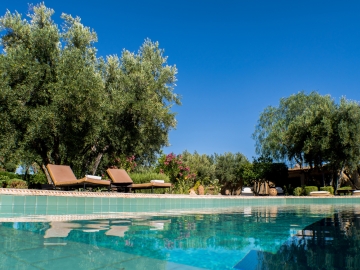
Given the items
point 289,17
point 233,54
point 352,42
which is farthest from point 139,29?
point 352,42

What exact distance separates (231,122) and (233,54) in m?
7.81

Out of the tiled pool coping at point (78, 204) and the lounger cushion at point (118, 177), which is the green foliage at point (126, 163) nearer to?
the lounger cushion at point (118, 177)

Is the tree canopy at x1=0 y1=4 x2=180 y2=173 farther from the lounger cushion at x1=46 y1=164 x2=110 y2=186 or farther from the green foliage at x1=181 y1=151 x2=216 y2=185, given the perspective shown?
the green foliage at x1=181 y1=151 x2=216 y2=185

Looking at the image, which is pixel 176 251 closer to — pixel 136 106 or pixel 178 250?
pixel 178 250

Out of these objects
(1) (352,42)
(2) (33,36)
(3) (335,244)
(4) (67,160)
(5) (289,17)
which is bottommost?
(3) (335,244)

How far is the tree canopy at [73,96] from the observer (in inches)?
408

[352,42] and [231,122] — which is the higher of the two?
[352,42]

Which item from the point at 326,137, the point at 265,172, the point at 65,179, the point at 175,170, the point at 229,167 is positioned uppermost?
the point at 326,137

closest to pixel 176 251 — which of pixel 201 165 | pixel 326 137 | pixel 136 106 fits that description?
pixel 136 106

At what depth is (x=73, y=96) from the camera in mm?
10680

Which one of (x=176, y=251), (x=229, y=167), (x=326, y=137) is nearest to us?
→ (x=176, y=251)

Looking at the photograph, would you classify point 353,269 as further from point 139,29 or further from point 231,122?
→ point 231,122

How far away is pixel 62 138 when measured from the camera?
11453mm

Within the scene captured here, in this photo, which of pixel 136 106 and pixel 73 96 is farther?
pixel 136 106
